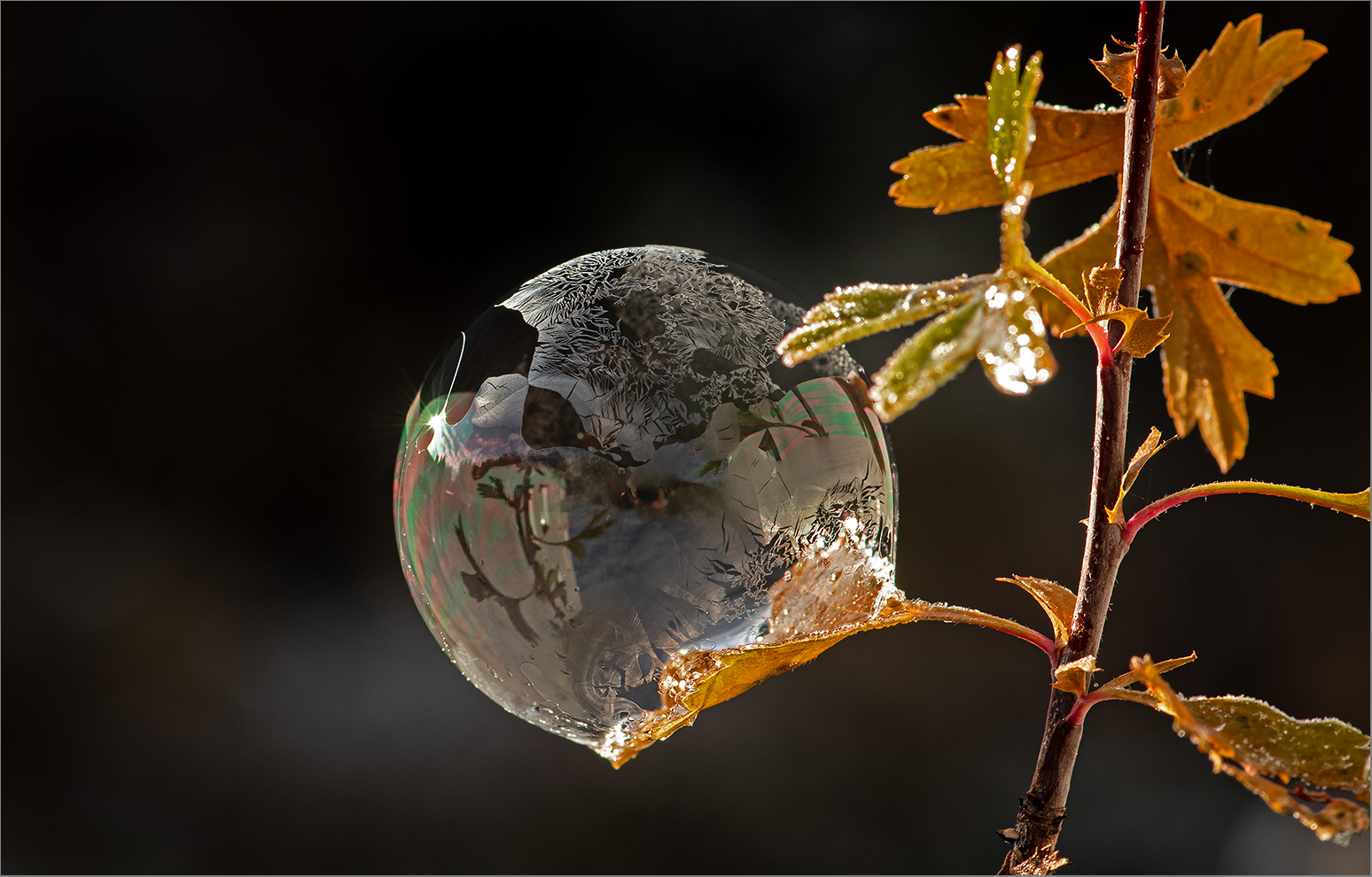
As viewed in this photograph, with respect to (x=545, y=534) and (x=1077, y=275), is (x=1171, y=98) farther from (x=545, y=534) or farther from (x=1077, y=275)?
(x=545, y=534)

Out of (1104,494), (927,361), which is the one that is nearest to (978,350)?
(927,361)

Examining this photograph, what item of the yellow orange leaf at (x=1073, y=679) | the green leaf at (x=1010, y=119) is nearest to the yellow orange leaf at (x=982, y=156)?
the green leaf at (x=1010, y=119)

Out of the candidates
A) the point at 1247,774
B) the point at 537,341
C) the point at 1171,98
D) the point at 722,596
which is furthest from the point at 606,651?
the point at 1171,98

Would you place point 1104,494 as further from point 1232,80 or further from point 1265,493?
point 1232,80

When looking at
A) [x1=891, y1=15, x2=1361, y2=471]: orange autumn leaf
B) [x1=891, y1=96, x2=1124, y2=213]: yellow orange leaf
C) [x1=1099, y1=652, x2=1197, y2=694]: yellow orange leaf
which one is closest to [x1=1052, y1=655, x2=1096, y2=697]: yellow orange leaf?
[x1=1099, y1=652, x2=1197, y2=694]: yellow orange leaf

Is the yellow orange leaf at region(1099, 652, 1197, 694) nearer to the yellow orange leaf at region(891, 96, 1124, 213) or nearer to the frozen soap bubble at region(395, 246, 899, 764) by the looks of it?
the frozen soap bubble at region(395, 246, 899, 764)

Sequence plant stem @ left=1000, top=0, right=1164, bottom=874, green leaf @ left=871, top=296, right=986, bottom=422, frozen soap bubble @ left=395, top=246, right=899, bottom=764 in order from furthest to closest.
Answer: frozen soap bubble @ left=395, top=246, right=899, bottom=764 < plant stem @ left=1000, top=0, right=1164, bottom=874 < green leaf @ left=871, top=296, right=986, bottom=422
